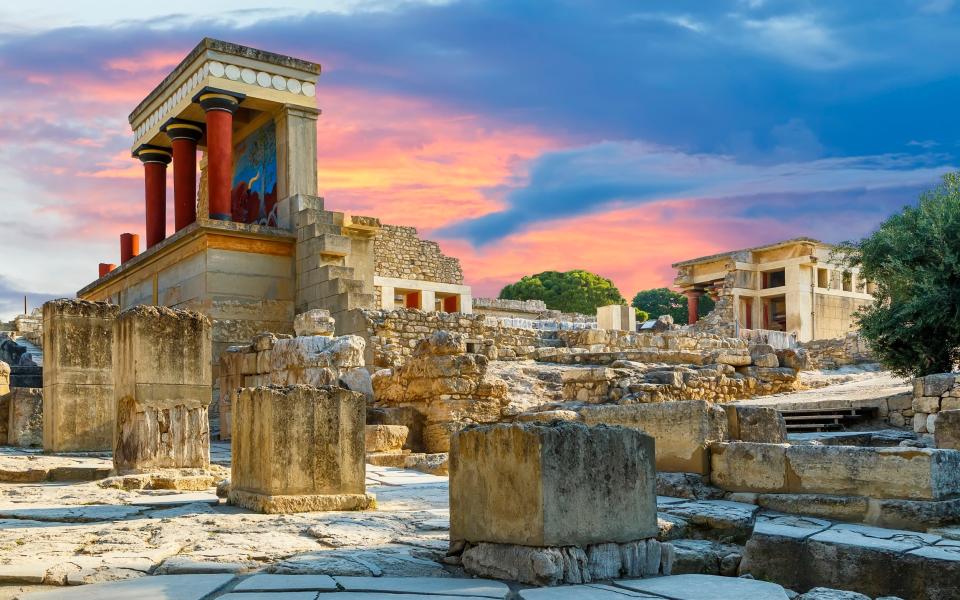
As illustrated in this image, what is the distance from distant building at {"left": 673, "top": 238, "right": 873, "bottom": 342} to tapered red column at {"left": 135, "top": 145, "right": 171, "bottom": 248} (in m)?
20.7

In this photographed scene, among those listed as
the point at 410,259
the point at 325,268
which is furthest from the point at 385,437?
the point at 410,259

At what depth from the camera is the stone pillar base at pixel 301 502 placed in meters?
6.05

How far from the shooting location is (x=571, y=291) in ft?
171

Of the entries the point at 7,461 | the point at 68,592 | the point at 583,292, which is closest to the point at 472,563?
the point at 68,592

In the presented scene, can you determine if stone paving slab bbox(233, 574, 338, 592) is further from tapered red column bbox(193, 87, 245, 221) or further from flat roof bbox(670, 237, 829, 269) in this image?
flat roof bbox(670, 237, 829, 269)

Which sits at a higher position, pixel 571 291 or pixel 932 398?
pixel 571 291

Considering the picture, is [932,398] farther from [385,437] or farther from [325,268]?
[325,268]

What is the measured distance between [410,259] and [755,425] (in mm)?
24225

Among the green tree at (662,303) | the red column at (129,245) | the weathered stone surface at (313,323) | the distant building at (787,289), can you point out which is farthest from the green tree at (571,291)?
the weathered stone surface at (313,323)

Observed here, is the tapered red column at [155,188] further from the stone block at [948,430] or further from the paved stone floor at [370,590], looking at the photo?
the paved stone floor at [370,590]

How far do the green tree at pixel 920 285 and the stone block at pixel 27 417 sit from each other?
1365cm

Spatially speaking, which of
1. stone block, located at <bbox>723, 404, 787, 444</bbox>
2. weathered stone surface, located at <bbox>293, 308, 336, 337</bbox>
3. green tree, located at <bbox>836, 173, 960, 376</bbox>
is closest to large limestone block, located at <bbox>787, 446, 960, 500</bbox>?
stone block, located at <bbox>723, 404, 787, 444</bbox>

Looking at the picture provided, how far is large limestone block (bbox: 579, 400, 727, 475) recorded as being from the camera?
7113mm

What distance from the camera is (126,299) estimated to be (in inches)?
814
